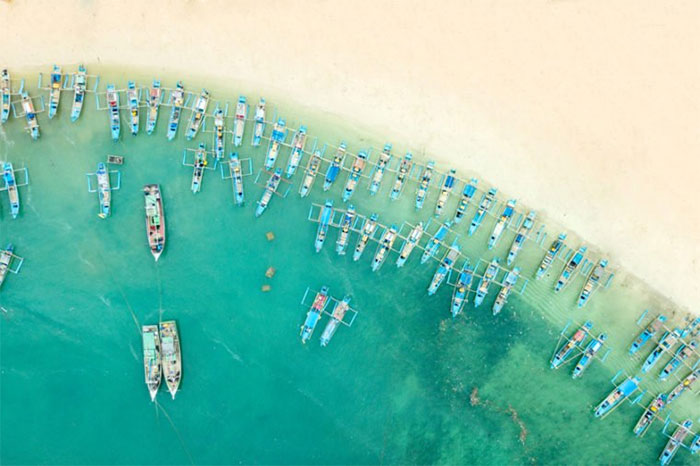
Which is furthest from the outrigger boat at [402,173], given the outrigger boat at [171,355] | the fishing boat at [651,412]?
the fishing boat at [651,412]

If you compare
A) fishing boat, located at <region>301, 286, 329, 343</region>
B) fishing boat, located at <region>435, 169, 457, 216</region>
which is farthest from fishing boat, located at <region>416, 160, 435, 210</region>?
fishing boat, located at <region>301, 286, 329, 343</region>

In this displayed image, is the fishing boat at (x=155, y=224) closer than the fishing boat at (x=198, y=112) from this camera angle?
Yes

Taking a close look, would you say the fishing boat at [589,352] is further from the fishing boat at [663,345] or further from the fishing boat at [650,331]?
the fishing boat at [663,345]

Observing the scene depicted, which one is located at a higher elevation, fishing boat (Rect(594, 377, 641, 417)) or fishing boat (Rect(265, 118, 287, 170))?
fishing boat (Rect(265, 118, 287, 170))

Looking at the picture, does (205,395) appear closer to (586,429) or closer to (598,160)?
(586,429)

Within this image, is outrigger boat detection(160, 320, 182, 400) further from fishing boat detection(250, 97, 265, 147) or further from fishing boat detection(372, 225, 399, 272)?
fishing boat detection(372, 225, 399, 272)

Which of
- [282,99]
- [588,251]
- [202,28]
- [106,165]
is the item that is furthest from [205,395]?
[588,251]
